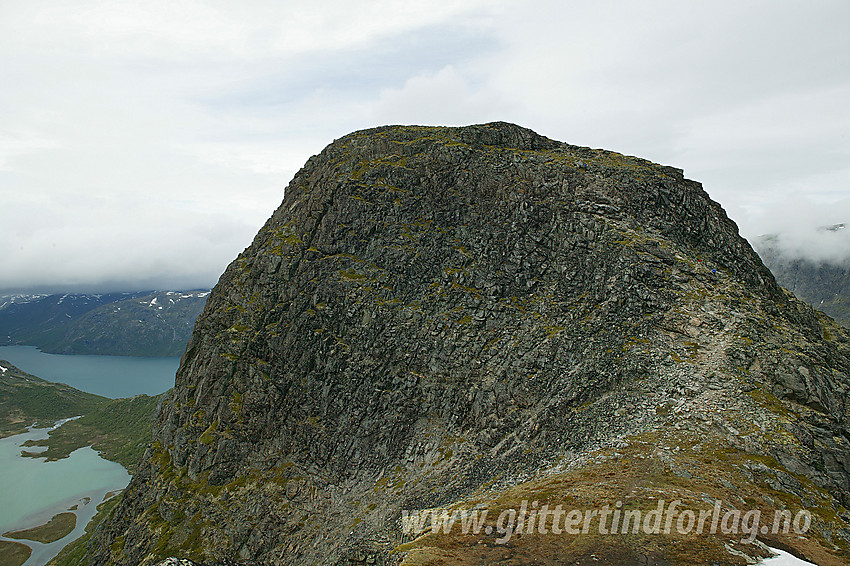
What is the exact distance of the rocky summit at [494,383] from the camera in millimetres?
26078

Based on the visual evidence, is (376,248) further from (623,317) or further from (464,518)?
(464,518)

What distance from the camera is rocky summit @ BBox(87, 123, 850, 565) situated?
2608 centimetres

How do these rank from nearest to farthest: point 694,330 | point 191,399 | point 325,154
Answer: point 694,330, point 191,399, point 325,154

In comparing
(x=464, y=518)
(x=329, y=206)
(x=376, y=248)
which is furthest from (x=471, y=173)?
(x=464, y=518)

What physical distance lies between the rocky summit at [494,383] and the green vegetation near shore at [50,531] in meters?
95.5

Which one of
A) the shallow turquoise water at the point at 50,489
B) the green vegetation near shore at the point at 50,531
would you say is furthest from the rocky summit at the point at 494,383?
the shallow turquoise water at the point at 50,489

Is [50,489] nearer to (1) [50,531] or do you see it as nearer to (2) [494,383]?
(1) [50,531]

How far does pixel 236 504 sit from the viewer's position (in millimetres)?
49906

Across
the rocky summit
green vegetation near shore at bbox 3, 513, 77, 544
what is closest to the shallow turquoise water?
green vegetation near shore at bbox 3, 513, 77, 544

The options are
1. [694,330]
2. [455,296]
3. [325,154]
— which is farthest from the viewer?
[325,154]

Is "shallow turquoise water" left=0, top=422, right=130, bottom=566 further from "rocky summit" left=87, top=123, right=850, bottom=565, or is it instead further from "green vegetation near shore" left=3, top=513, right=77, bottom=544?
"rocky summit" left=87, top=123, right=850, bottom=565

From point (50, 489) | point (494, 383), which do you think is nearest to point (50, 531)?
point (50, 489)

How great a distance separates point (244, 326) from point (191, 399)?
41.8ft

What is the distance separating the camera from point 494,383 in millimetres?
47719
